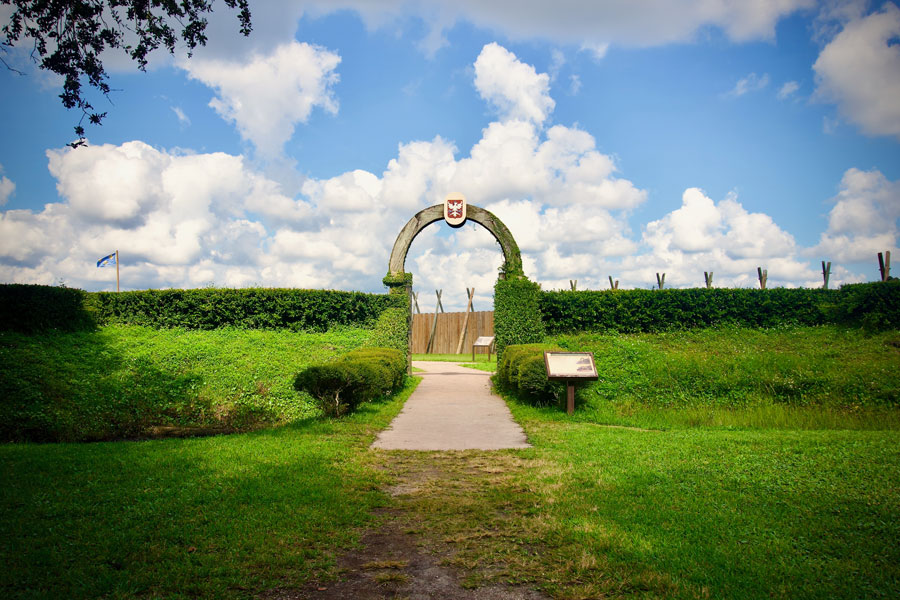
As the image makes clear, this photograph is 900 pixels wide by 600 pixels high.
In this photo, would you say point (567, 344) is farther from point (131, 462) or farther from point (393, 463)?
point (131, 462)

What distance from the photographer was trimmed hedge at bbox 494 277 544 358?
14.0m

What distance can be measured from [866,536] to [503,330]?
10464mm

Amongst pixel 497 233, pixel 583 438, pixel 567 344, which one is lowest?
pixel 583 438

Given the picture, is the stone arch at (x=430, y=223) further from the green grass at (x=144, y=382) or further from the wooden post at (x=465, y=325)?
the wooden post at (x=465, y=325)

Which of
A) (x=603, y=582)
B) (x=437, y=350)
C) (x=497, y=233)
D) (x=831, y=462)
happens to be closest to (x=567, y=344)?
(x=497, y=233)

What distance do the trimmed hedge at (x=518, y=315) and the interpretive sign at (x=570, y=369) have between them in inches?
177

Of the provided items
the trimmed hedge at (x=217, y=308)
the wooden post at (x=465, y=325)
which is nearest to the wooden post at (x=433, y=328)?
the wooden post at (x=465, y=325)

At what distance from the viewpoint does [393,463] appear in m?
6.21

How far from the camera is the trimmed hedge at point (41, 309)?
14914mm

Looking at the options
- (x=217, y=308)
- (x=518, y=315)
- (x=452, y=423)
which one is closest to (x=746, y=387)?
(x=518, y=315)

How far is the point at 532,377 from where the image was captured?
9.70 metres

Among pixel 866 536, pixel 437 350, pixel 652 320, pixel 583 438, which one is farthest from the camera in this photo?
pixel 437 350

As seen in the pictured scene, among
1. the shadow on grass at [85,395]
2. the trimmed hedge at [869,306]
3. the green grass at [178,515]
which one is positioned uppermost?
the trimmed hedge at [869,306]

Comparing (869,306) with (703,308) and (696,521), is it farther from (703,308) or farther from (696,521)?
(696,521)
